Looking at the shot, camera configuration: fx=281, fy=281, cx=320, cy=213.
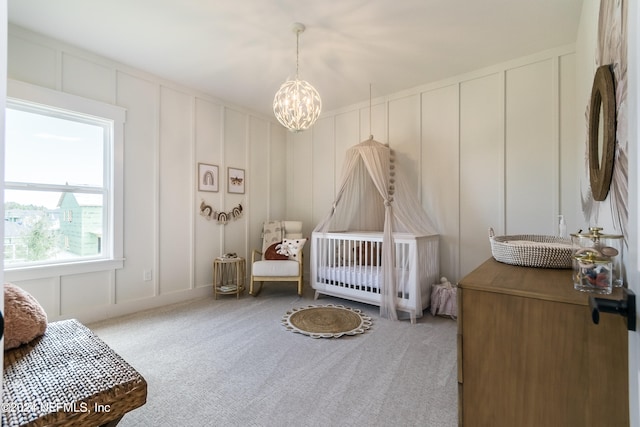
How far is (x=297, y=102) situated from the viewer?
7.74ft

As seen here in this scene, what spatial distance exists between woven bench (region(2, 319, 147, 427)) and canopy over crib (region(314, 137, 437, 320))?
2316mm

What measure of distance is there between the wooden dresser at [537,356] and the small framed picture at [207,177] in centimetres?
339

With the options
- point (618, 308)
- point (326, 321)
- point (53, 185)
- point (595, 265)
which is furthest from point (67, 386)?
point (53, 185)

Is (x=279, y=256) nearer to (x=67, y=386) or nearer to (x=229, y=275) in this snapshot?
(x=229, y=275)

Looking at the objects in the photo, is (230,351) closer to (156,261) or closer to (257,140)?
(156,261)

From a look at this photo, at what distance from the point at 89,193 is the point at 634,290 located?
3.84 meters

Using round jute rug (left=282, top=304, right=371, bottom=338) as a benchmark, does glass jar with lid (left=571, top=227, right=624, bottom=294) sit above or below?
above

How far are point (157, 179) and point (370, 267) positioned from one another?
2674mm

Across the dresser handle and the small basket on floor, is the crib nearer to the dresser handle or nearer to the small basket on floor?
the small basket on floor

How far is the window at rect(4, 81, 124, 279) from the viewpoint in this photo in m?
2.44

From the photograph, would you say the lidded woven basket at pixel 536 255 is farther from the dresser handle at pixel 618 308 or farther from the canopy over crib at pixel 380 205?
the canopy over crib at pixel 380 205

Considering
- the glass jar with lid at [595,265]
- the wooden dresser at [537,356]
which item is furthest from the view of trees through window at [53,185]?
the glass jar with lid at [595,265]

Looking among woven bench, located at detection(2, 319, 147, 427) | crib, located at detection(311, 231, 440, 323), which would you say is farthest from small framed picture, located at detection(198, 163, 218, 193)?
woven bench, located at detection(2, 319, 147, 427)

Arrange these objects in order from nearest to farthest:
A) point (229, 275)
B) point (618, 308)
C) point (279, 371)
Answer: point (618, 308) → point (279, 371) → point (229, 275)
